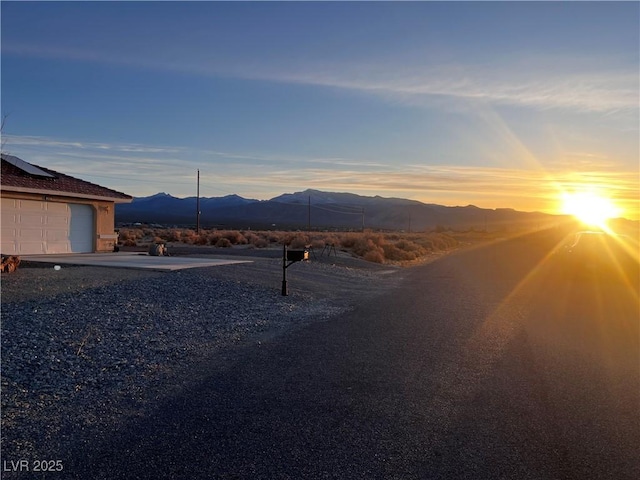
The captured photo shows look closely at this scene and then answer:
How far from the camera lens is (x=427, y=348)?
1063cm

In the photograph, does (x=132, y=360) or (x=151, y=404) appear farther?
(x=132, y=360)

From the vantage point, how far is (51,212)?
23.5 meters

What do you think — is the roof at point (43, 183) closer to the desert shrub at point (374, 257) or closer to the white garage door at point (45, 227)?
the white garage door at point (45, 227)

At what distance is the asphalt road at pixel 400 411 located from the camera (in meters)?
5.44

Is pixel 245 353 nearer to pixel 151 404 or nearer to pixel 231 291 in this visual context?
pixel 151 404

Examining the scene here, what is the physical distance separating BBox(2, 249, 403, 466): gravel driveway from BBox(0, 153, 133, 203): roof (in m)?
4.46

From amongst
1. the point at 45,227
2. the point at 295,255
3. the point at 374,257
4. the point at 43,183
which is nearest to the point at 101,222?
the point at 45,227

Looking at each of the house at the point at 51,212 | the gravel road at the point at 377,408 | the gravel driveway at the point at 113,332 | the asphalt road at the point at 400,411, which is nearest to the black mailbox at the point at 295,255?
the gravel driveway at the point at 113,332

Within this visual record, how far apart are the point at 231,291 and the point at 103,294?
3.64m

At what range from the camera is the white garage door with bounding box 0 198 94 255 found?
2161 cm

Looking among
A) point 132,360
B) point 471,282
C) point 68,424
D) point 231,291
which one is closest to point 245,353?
point 132,360

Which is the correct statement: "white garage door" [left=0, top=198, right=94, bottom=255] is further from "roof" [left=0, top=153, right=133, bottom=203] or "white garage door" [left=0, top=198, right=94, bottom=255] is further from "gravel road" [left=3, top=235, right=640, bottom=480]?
"gravel road" [left=3, top=235, right=640, bottom=480]

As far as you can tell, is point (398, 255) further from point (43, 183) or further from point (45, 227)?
point (43, 183)

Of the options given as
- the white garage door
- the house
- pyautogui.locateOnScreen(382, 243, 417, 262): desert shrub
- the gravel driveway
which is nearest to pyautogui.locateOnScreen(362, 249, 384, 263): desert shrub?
pyautogui.locateOnScreen(382, 243, 417, 262): desert shrub
